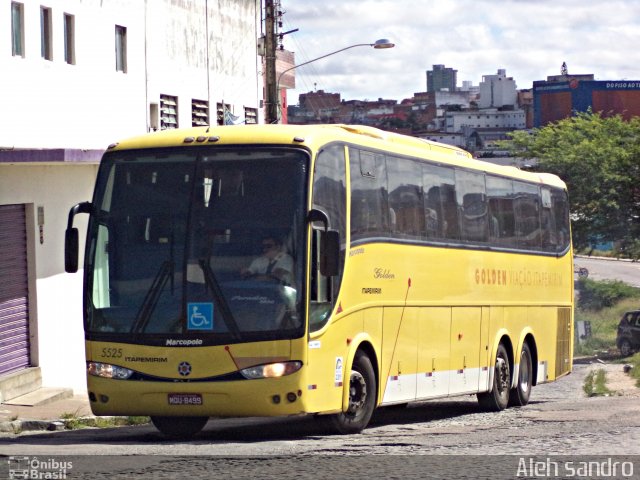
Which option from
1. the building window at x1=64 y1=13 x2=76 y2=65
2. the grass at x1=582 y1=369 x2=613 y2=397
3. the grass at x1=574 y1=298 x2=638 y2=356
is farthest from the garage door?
the grass at x1=574 y1=298 x2=638 y2=356

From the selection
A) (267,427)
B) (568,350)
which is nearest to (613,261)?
(568,350)

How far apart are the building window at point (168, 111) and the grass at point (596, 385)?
36.2 feet

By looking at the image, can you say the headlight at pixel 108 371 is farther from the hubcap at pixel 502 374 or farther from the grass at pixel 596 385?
the grass at pixel 596 385

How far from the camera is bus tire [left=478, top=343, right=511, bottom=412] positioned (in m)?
19.5

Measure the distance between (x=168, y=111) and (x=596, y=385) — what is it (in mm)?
12165

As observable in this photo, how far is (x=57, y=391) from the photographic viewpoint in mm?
21094

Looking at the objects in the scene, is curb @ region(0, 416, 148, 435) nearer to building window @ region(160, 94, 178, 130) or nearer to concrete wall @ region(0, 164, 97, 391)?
concrete wall @ region(0, 164, 97, 391)

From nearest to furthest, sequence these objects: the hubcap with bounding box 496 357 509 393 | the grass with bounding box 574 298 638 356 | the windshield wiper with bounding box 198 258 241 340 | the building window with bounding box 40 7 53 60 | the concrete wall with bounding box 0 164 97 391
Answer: the windshield wiper with bounding box 198 258 241 340 → the hubcap with bounding box 496 357 509 393 → the concrete wall with bounding box 0 164 97 391 → the building window with bounding box 40 7 53 60 → the grass with bounding box 574 298 638 356

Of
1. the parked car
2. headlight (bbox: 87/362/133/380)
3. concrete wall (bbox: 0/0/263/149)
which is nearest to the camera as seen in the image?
headlight (bbox: 87/362/133/380)

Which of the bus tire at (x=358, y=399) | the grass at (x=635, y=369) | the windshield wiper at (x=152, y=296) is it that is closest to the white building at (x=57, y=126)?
the windshield wiper at (x=152, y=296)

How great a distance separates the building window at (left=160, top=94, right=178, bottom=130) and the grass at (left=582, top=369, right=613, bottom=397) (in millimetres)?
11026

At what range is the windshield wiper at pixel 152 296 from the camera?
12.7m

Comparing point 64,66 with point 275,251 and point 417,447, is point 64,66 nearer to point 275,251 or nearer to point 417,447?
point 275,251

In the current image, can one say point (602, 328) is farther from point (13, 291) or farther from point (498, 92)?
point (498, 92)
